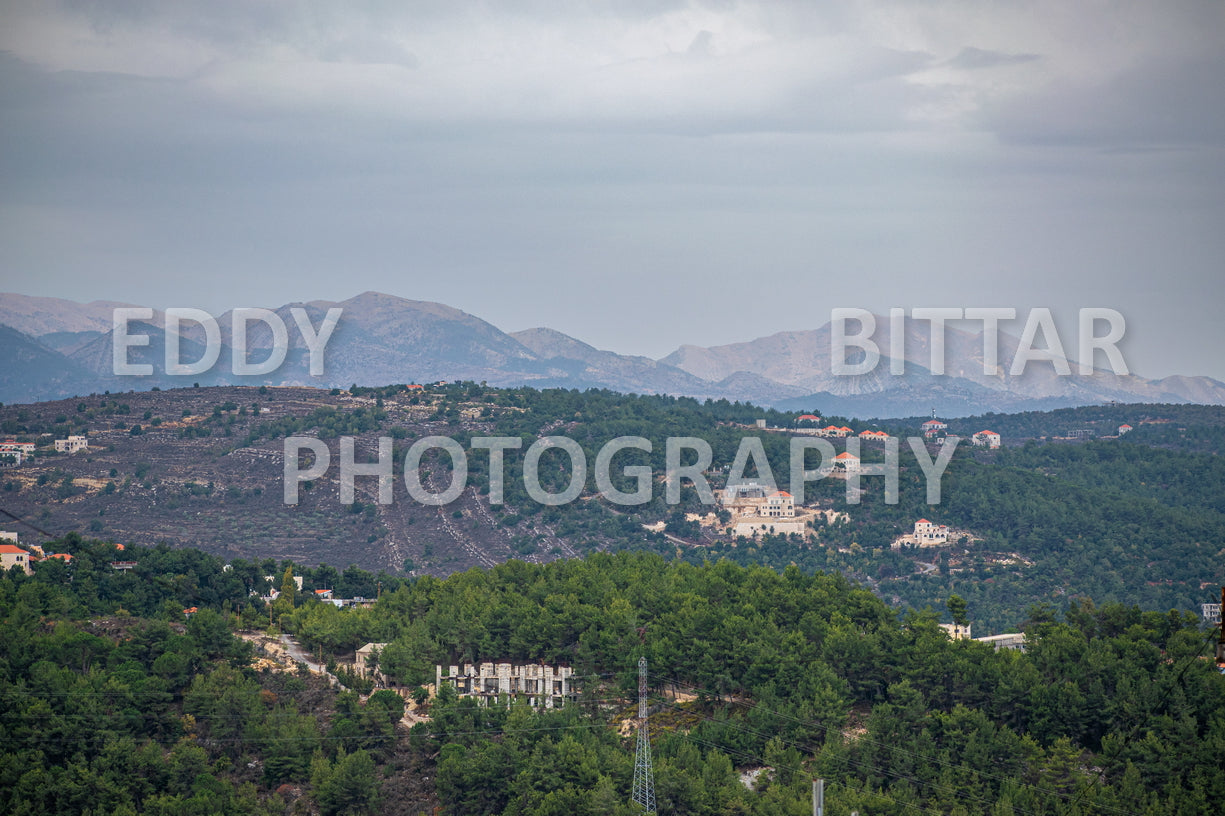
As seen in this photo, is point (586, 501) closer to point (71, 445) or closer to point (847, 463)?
point (847, 463)

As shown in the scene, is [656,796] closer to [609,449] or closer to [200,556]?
[200,556]

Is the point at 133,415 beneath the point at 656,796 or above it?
above

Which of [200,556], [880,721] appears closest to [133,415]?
[200,556]

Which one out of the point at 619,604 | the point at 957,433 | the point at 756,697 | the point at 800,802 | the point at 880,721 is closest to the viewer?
the point at 800,802

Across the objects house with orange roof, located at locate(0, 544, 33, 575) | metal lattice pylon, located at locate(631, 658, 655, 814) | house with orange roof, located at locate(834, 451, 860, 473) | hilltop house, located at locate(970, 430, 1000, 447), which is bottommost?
metal lattice pylon, located at locate(631, 658, 655, 814)

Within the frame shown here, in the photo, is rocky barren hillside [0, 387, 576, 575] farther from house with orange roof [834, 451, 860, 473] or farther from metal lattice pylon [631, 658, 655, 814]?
metal lattice pylon [631, 658, 655, 814]

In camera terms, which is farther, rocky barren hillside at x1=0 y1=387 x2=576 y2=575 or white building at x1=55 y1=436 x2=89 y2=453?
white building at x1=55 y1=436 x2=89 y2=453

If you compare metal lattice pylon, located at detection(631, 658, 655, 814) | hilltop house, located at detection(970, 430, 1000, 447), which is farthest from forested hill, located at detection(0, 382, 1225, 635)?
metal lattice pylon, located at detection(631, 658, 655, 814)

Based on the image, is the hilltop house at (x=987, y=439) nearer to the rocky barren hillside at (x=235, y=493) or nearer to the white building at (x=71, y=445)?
the rocky barren hillside at (x=235, y=493)
